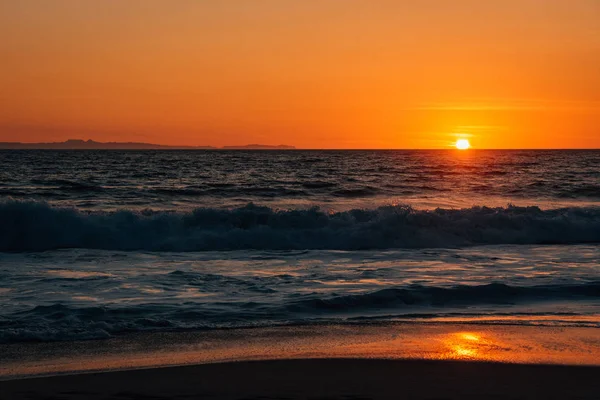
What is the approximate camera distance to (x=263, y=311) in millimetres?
9109

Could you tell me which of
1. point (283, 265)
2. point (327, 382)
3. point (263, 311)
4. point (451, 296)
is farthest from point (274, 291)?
point (327, 382)

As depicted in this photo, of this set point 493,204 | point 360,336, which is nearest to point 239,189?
point 493,204

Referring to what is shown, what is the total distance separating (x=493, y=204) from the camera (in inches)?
1149

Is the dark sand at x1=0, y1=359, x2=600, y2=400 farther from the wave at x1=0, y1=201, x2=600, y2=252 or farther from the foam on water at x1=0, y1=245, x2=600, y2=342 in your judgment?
the wave at x1=0, y1=201, x2=600, y2=252

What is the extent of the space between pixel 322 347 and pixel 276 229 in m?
12.3

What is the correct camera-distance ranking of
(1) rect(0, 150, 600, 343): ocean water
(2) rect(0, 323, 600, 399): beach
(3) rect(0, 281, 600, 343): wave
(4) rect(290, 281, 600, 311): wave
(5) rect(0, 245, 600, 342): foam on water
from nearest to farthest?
(2) rect(0, 323, 600, 399): beach
(3) rect(0, 281, 600, 343): wave
(5) rect(0, 245, 600, 342): foam on water
(1) rect(0, 150, 600, 343): ocean water
(4) rect(290, 281, 600, 311): wave

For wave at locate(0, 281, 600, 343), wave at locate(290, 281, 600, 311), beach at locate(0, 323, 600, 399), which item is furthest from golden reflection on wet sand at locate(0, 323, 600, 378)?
wave at locate(290, 281, 600, 311)

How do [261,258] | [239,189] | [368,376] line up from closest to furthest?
[368,376]
[261,258]
[239,189]

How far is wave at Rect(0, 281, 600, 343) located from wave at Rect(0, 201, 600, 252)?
776 centimetres

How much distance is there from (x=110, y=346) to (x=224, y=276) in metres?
4.56

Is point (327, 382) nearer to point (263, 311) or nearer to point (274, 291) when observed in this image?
point (263, 311)

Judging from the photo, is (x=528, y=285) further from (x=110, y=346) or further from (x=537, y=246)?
(x=537, y=246)

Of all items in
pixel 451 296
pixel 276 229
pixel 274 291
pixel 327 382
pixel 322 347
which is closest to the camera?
pixel 327 382

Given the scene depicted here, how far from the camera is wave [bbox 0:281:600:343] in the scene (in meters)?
8.06
